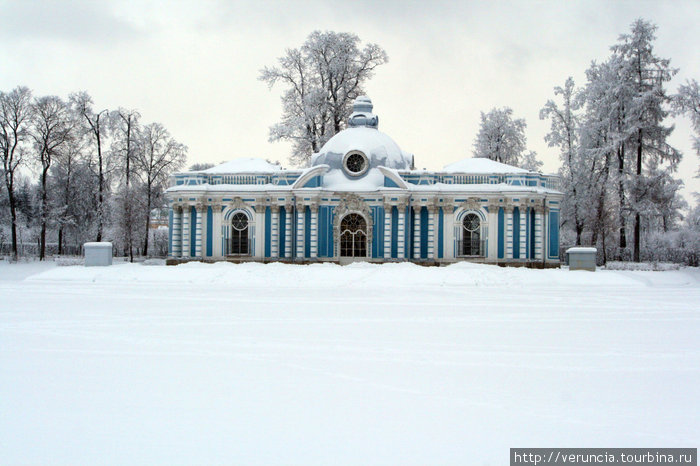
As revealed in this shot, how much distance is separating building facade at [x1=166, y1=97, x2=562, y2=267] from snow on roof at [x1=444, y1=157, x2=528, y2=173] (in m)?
0.11

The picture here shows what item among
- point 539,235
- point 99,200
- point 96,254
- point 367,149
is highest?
point 367,149

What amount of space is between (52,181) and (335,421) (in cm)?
5256

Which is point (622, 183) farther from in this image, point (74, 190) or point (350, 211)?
point (74, 190)

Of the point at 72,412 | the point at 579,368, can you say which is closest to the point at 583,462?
the point at 579,368

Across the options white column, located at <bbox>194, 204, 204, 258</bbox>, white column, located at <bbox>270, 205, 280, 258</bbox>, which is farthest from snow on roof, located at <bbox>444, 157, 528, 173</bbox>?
white column, located at <bbox>194, 204, 204, 258</bbox>

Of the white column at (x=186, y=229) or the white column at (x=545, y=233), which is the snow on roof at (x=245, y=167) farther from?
the white column at (x=545, y=233)

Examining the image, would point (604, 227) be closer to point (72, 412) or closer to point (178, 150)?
point (178, 150)

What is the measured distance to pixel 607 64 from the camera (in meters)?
42.7

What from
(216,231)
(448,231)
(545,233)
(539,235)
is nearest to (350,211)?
(448,231)

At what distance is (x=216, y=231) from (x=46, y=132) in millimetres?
18087

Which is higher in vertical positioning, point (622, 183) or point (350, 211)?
point (622, 183)

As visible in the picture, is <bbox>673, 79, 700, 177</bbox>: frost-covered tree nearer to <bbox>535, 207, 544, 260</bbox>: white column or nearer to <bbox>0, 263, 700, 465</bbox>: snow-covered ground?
<bbox>535, 207, 544, 260</bbox>: white column

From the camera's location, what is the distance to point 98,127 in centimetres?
4778

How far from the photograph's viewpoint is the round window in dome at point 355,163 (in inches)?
1431
